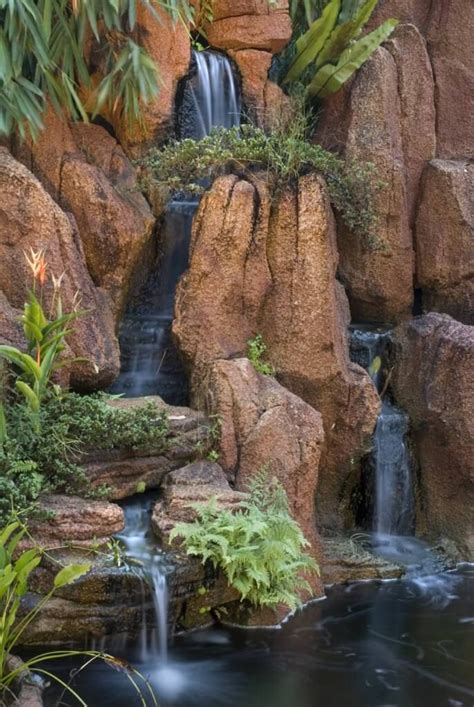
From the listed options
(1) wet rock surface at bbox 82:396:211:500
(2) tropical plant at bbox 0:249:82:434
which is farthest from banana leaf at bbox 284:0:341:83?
(2) tropical plant at bbox 0:249:82:434

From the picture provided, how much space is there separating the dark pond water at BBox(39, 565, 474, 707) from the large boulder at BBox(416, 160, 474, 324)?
13.7 ft

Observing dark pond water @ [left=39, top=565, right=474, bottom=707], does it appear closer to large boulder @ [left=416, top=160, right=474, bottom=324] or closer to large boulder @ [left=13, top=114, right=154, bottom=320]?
large boulder @ [left=13, top=114, right=154, bottom=320]

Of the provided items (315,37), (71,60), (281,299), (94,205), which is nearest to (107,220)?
(94,205)

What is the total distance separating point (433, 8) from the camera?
38.4ft

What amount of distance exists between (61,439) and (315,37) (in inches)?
245

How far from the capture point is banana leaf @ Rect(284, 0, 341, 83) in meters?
10.4

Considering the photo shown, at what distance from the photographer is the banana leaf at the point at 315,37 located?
34.2 feet

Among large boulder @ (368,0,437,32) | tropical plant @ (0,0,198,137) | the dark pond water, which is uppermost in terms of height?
large boulder @ (368,0,437,32)

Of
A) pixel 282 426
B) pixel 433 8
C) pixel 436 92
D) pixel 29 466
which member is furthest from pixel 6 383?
pixel 433 8

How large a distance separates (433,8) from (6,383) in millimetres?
8012

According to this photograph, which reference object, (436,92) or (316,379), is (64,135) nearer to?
(316,379)

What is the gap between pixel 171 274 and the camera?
9367 mm

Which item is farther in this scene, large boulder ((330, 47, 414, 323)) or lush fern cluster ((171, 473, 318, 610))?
large boulder ((330, 47, 414, 323))

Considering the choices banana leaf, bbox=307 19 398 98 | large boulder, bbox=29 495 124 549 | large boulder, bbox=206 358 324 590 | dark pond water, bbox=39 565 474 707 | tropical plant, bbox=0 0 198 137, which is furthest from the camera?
banana leaf, bbox=307 19 398 98
